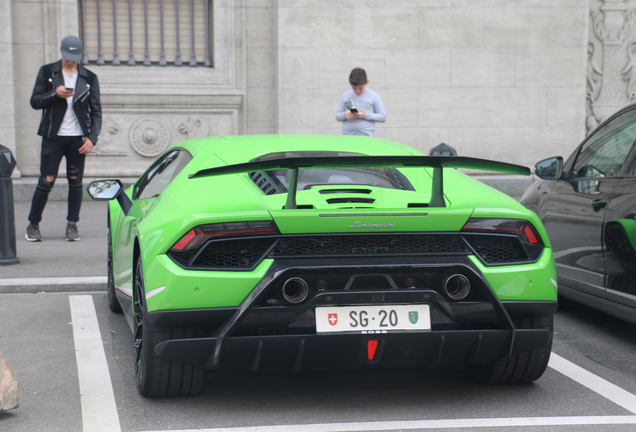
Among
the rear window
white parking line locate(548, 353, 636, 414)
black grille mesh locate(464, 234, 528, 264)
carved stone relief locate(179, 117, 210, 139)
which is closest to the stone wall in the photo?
carved stone relief locate(179, 117, 210, 139)

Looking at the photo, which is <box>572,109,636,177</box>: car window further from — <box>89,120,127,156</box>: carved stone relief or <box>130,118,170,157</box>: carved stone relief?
<box>89,120,127,156</box>: carved stone relief

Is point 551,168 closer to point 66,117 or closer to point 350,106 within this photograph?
point 350,106

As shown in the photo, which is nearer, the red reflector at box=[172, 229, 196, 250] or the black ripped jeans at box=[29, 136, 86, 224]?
the red reflector at box=[172, 229, 196, 250]

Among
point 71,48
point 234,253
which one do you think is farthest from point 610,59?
point 234,253

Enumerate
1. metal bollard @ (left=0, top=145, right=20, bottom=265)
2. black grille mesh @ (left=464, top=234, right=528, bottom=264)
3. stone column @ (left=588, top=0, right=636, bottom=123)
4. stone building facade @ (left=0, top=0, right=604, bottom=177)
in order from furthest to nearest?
stone column @ (left=588, top=0, right=636, bottom=123)
stone building facade @ (left=0, top=0, right=604, bottom=177)
metal bollard @ (left=0, top=145, right=20, bottom=265)
black grille mesh @ (left=464, top=234, right=528, bottom=264)

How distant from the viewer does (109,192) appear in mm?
5039

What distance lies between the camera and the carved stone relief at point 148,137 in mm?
13156

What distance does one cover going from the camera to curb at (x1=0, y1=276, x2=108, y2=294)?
6602 millimetres

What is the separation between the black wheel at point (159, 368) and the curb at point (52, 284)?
2946 mm

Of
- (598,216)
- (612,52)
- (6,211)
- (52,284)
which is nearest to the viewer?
(598,216)

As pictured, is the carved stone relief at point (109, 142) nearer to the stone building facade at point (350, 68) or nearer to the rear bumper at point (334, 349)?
the stone building facade at point (350, 68)

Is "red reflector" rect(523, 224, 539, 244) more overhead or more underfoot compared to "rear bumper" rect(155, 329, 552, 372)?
more overhead

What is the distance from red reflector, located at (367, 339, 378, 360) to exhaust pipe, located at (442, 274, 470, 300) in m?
0.39

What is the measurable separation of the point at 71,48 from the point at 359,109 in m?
3.19
